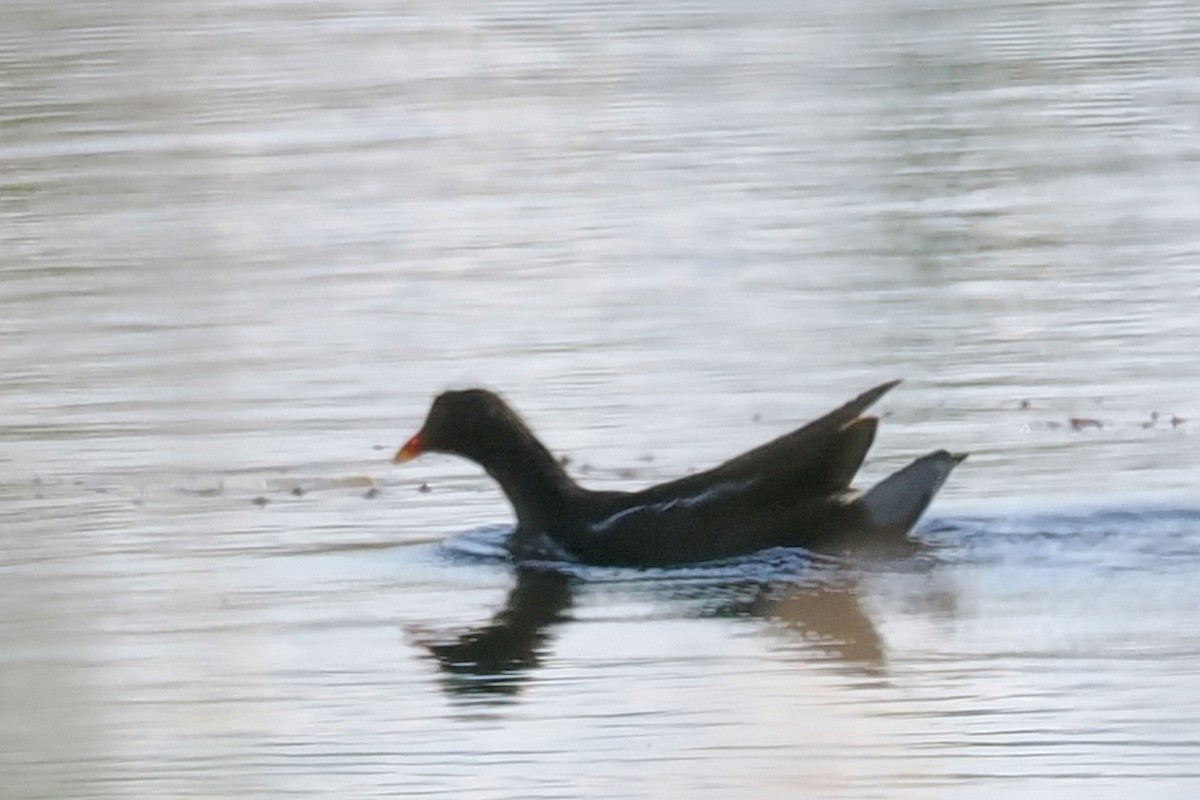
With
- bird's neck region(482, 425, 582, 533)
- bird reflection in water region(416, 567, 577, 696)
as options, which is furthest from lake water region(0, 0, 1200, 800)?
bird's neck region(482, 425, 582, 533)

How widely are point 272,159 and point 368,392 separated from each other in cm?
241

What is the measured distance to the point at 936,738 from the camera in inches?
152

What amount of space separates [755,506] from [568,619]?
0.50 m

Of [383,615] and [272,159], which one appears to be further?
[272,159]

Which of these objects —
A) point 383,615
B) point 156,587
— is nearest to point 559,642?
point 383,615

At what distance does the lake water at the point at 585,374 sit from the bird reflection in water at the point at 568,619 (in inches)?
0.6

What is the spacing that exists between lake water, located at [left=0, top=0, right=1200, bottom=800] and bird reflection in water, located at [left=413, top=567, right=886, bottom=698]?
14 millimetres

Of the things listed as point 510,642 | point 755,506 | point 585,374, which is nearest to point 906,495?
point 755,506

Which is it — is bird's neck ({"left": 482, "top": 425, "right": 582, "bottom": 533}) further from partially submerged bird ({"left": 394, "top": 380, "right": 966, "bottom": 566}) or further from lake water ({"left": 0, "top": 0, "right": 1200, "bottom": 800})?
lake water ({"left": 0, "top": 0, "right": 1200, "bottom": 800})

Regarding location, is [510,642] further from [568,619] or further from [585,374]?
[585,374]

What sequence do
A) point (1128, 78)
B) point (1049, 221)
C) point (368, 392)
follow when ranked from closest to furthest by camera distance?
point (368, 392) < point (1049, 221) < point (1128, 78)

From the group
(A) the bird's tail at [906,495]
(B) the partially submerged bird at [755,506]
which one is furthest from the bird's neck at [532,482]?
(A) the bird's tail at [906,495]

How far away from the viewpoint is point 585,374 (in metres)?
6.21

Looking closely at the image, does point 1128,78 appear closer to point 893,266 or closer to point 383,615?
point 893,266
